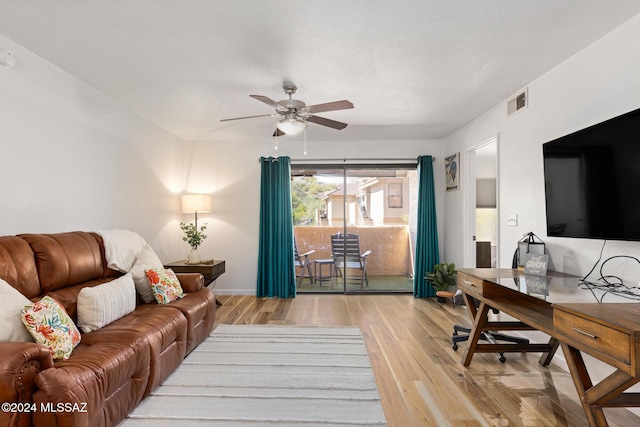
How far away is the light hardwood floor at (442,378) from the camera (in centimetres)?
206

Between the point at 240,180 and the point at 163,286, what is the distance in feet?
Answer: 9.14

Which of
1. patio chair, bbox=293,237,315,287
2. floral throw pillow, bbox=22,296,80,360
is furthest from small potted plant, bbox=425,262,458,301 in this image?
floral throw pillow, bbox=22,296,80,360

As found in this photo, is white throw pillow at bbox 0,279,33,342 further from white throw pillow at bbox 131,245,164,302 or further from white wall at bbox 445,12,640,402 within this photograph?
white wall at bbox 445,12,640,402

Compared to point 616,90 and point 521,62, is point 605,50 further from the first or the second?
point 521,62

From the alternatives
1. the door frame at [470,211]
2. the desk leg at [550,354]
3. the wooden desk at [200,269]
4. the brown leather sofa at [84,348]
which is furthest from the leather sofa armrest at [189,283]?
the door frame at [470,211]

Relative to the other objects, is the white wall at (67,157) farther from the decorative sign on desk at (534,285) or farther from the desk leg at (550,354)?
the desk leg at (550,354)

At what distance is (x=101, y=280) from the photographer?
9.13ft

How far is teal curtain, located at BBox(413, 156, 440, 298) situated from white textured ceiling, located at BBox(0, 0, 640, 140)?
5.56ft

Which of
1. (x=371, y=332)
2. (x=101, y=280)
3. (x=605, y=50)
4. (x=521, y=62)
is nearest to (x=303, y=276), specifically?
(x=371, y=332)

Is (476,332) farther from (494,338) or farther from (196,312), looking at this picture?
(196,312)

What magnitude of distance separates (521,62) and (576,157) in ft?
2.97

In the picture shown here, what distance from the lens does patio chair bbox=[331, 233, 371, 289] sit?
5.61 meters

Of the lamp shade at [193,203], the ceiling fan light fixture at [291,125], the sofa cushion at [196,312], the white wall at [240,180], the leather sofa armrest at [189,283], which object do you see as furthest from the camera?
the white wall at [240,180]

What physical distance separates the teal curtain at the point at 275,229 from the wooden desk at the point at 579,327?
10.3 ft
